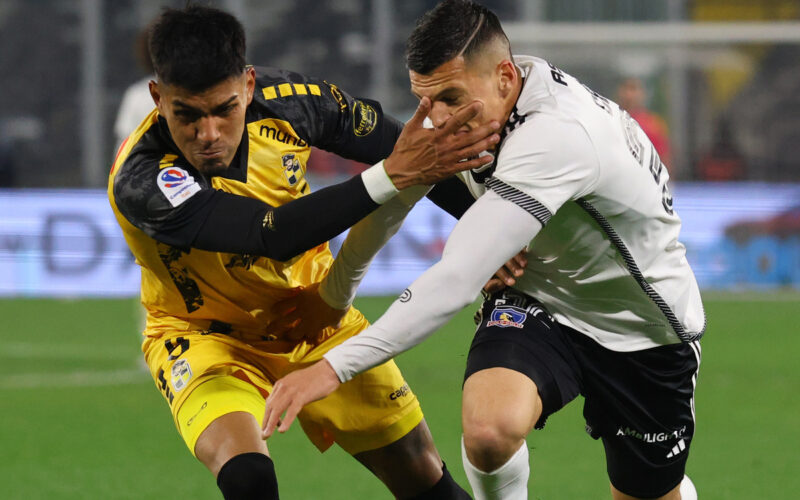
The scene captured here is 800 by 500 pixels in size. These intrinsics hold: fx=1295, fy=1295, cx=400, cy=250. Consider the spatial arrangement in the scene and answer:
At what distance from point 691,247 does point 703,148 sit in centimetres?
262

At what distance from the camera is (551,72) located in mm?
4219

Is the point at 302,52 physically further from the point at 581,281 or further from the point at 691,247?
the point at 581,281

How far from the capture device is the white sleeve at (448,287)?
3.60 metres

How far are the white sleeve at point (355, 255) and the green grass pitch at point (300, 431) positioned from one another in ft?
5.30

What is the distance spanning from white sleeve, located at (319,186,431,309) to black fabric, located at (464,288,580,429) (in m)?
0.46

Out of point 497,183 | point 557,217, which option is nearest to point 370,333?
point 497,183

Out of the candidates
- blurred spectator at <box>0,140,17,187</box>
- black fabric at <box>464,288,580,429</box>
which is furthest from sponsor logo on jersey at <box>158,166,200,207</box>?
blurred spectator at <box>0,140,17,187</box>

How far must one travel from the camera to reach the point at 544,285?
440cm

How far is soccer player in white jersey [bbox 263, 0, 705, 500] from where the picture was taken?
368 centimetres

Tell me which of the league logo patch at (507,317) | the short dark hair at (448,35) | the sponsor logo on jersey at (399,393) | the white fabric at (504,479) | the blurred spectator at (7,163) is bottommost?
the blurred spectator at (7,163)

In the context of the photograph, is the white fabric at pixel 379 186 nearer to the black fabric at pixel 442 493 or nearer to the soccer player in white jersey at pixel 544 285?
the soccer player in white jersey at pixel 544 285

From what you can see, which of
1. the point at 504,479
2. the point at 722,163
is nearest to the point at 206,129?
the point at 504,479

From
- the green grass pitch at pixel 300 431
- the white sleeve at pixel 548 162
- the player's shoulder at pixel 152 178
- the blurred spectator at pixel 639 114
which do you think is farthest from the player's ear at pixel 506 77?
the blurred spectator at pixel 639 114

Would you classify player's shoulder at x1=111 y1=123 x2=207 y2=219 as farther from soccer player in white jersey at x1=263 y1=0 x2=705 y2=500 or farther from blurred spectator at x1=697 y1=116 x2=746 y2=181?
blurred spectator at x1=697 y1=116 x2=746 y2=181
